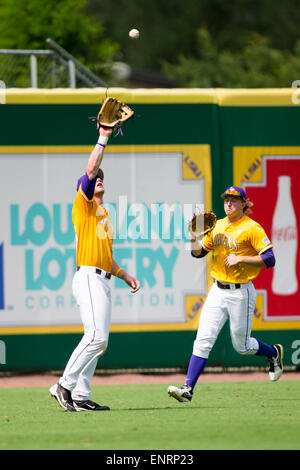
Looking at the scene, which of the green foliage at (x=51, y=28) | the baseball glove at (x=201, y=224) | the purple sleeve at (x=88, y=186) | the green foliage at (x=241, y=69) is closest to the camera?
the purple sleeve at (x=88, y=186)

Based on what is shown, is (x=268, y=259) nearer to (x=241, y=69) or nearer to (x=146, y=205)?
(x=146, y=205)

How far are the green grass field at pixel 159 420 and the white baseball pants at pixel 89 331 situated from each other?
0.28m

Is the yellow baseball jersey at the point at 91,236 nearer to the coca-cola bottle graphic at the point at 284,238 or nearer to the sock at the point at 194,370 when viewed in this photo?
the sock at the point at 194,370

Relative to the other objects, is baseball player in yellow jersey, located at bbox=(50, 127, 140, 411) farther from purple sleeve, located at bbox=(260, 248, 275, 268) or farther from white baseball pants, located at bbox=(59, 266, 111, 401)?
purple sleeve, located at bbox=(260, 248, 275, 268)

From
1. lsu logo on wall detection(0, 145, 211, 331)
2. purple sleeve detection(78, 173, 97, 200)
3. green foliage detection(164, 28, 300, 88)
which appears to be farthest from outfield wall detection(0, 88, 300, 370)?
green foliage detection(164, 28, 300, 88)

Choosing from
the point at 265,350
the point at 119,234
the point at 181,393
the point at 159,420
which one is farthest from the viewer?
the point at 119,234

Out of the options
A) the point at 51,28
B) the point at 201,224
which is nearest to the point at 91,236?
the point at 201,224

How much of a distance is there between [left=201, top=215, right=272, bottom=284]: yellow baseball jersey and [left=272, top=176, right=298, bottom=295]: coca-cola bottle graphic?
2090 mm

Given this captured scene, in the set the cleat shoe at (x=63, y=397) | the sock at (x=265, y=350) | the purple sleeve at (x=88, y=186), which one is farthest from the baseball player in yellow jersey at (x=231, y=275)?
the purple sleeve at (x=88, y=186)

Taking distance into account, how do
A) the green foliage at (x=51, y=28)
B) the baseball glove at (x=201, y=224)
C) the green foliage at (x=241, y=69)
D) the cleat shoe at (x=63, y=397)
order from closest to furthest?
the cleat shoe at (x=63, y=397) < the baseball glove at (x=201, y=224) < the green foliage at (x=51, y=28) < the green foliage at (x=241, y=69)

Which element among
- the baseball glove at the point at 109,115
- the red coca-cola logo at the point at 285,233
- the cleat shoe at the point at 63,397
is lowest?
the cleat shoe at the point at 63,397

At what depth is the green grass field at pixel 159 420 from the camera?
6.27 metres

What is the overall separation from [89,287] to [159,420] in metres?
1.17

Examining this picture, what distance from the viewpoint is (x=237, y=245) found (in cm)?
832
